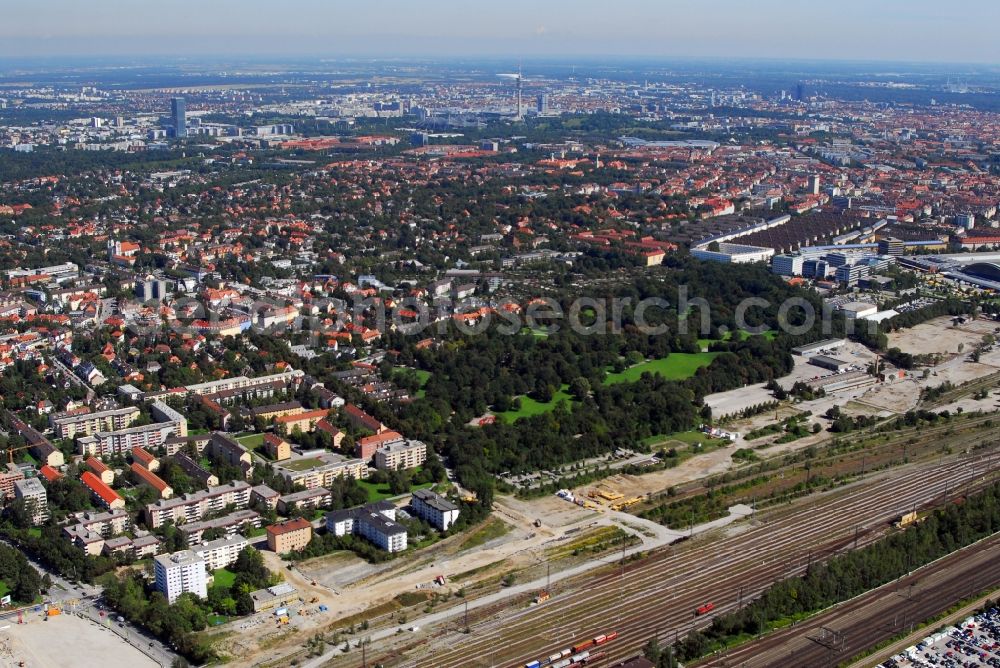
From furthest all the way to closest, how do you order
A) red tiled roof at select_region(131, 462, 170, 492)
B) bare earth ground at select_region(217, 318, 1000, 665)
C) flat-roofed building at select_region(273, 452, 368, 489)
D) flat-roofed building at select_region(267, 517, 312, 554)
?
flat-roofed building at select_region(273, 452, 368, 489)
red tiled roof at select_region(131, 462, 170, 492)
flat-roofed building at select_region(267, 517, 312, 554)
bare earth ground at select_region(217, 318, 1000, 665)

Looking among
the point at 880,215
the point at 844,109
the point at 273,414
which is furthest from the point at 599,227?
the point at 844,109

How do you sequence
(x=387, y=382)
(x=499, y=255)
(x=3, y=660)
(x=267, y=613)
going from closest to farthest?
(x=3, y=660)
(x=267, y=613)
(x=387, y=382)
(x=499, y=255)

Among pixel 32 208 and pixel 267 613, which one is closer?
pixel 267 613

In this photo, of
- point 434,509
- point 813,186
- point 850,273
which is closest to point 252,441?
point 434,509

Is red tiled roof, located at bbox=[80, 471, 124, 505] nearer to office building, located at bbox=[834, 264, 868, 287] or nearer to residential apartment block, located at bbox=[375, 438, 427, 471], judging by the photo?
residential apartment block, located at bbox=[375, 438, 427, 471]

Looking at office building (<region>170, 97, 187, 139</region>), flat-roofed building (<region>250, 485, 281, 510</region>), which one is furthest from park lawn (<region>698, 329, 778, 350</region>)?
office building (<region>170, 97, 187, 139</region>)

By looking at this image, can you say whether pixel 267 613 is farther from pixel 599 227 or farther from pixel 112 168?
pixel 112 168
